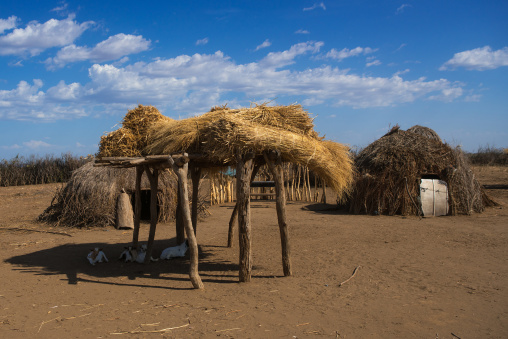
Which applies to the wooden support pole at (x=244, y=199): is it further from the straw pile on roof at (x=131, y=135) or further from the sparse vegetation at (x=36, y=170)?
the sparse vegetation at (x=36, y=170)

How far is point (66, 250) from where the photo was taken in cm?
919

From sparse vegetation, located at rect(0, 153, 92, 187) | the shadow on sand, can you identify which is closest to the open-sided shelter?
the shadow on sand

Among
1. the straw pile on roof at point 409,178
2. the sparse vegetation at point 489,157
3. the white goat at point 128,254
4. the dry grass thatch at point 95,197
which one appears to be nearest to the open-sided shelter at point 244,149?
the white goat at point 128,254

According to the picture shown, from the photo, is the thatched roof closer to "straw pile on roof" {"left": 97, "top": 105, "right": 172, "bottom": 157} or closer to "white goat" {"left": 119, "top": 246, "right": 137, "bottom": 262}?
"straw pile on roof" {"left": 97, "top": 105, "right": 172, "bottom": 157}

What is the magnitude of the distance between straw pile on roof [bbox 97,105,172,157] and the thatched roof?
18 mm

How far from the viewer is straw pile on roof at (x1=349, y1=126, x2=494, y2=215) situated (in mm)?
13422

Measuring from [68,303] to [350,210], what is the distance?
36.0ft

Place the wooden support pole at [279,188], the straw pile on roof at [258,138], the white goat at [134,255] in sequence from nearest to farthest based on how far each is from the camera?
the straw pile on roof at [258,138]
the wooden support pole at [279,188]
the white goat at [134,255]

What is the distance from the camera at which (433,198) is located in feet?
43.9

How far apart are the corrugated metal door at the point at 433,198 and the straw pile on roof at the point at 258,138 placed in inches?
295

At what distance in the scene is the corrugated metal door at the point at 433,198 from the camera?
526 inches

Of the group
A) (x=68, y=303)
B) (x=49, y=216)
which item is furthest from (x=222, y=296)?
(x=49, y=216)

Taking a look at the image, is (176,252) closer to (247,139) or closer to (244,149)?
(244,149)

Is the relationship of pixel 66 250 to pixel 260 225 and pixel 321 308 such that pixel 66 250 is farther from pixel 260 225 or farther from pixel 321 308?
pixel 321 308
